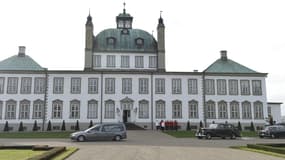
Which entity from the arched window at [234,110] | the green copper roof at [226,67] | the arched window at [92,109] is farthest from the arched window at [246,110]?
the arched window at [92,109]

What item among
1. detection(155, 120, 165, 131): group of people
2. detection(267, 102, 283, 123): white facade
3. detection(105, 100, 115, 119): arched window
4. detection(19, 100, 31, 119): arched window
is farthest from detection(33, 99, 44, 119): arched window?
detection(267, 102, 283, 123): white facade

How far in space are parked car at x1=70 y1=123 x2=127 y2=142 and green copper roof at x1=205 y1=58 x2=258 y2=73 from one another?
25.8m

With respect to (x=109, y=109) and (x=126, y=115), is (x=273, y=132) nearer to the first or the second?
(x=126, y=115)

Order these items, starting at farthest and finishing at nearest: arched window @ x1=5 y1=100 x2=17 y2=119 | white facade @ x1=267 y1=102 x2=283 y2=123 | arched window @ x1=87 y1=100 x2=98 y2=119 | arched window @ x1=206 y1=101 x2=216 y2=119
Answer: white facade @ x1=267 y1=102 x2=283 y2=123
arched window @ x1=206 y1=101 x2=216 y2=119
arched window @ x1=87 y1=100 x2=98 y2=119
arched window @ x1=5 y1=100 x2=17 y2=119

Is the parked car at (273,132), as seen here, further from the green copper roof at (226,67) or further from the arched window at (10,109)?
the arched window at (10,109)

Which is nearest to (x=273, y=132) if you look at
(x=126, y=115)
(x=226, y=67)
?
(x=226, y=67)

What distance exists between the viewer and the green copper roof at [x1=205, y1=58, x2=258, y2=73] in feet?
162

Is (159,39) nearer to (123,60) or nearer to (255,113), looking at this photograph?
(123,60)

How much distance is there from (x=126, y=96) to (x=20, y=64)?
1686 cm

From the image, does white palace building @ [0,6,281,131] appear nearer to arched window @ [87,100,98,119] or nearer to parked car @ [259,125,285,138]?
arched window @ [87,100,98,119]

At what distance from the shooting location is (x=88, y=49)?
165 feet

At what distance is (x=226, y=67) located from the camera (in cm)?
5056

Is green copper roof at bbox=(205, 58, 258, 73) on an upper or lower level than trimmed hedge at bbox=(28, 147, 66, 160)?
upper

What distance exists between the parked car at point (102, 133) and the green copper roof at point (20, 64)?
24127mm
